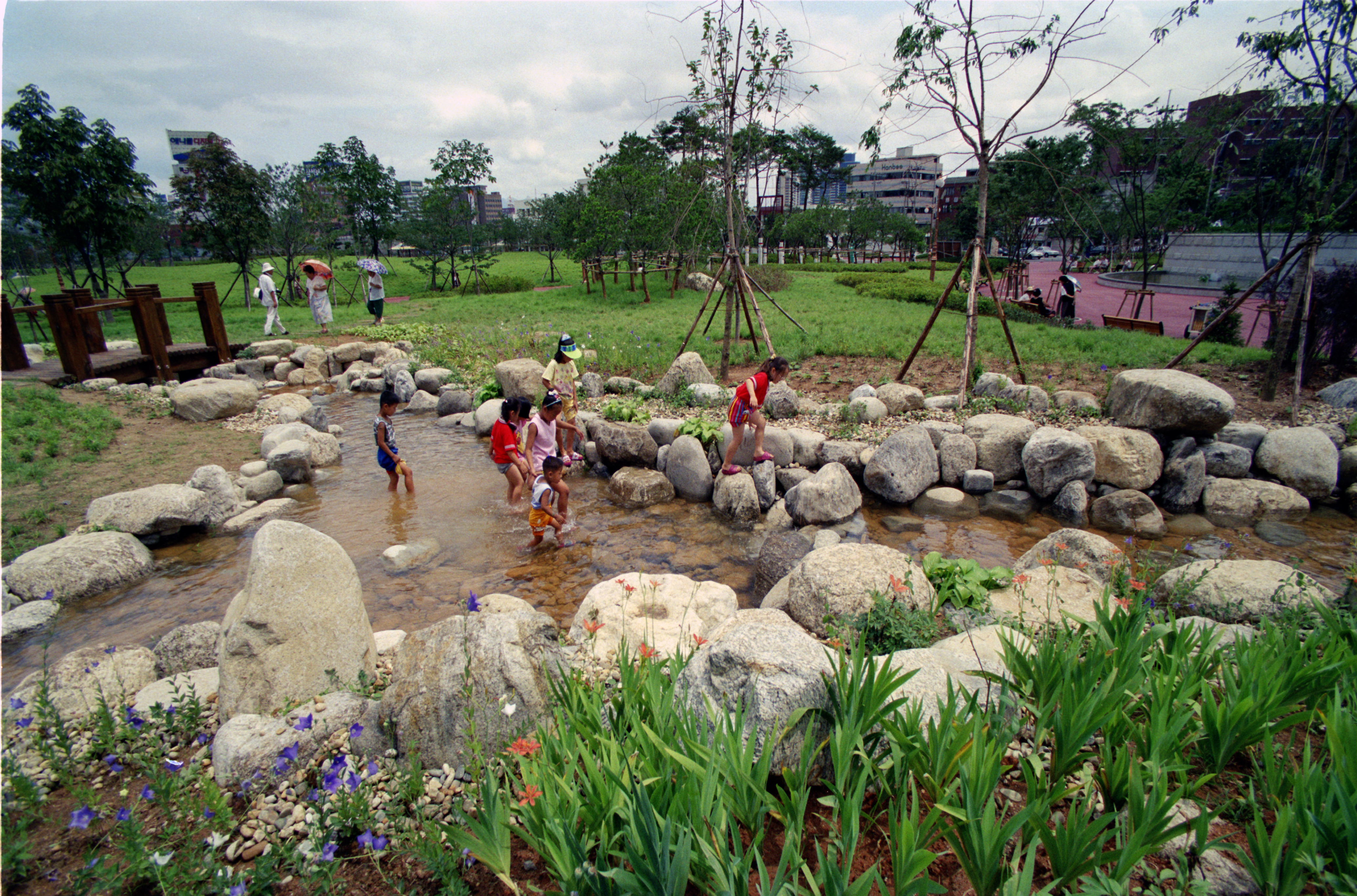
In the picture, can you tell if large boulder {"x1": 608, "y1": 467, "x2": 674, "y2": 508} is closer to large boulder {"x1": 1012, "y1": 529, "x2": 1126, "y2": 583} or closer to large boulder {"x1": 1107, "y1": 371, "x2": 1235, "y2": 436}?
large boulder {"x1": 1012, "y1": 529, "x2": 1126, "y2": 583}

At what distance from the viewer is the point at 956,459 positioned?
25.3 feet

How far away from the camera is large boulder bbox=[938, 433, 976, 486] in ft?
25.3

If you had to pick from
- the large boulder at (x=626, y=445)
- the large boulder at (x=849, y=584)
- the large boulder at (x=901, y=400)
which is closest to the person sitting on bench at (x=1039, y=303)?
the large boulder at (x=901, y=400)

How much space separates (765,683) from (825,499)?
4518 millimetres

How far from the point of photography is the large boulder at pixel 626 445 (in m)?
8.42

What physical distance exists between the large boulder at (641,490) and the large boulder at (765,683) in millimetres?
4800

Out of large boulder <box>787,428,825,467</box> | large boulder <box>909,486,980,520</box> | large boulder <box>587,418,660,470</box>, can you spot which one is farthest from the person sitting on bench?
large boulder <box>587,418,660,470</box>

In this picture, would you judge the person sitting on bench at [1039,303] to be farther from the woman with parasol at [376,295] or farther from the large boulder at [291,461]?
the woman with parasol at [376,295]

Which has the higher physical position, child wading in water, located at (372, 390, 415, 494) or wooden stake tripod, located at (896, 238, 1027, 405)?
wooden stake tripod, located at (896, 238, 1027, 405)

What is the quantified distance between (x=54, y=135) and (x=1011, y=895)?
2324 cm

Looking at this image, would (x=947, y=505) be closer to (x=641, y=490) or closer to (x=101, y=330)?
(x=641, y=490)

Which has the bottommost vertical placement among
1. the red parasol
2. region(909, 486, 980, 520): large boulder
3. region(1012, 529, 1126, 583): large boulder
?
region(909, 486, 980, 520): large boulder

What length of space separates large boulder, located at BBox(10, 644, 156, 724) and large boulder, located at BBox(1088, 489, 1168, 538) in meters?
8.70

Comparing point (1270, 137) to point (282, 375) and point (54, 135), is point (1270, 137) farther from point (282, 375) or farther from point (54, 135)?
point (54, 135)
